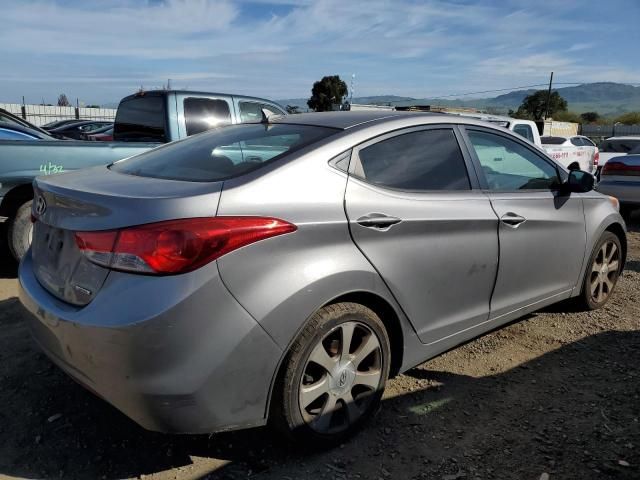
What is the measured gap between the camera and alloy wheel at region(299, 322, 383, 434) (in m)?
2.52

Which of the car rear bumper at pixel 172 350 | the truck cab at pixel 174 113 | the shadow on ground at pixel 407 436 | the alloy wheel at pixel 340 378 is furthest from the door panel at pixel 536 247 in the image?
the truck cab at pixel 174 113

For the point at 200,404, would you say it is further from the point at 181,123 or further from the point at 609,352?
the point at 181,123

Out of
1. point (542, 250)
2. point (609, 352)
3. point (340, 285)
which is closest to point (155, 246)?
point (340, 285)

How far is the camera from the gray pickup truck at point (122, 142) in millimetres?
5008

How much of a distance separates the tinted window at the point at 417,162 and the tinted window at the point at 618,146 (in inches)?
561

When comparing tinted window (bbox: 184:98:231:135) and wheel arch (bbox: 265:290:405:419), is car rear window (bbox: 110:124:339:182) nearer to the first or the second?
wheel arch (bbox: 265:290:405:419)

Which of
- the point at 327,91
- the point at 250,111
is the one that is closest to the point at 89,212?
the point at 250,111

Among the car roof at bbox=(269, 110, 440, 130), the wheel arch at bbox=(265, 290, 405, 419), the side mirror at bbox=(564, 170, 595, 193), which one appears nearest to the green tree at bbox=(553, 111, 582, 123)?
the side mirror at bbox=(564, 170, 595, 193)

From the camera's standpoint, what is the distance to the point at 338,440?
267cm

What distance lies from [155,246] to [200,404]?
2.12ft

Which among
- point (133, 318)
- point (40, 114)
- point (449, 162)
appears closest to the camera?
point (133, 318)

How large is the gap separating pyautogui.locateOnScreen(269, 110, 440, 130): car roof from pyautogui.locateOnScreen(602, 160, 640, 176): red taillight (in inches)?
277

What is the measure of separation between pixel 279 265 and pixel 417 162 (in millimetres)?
1172

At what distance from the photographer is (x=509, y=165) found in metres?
3.73
